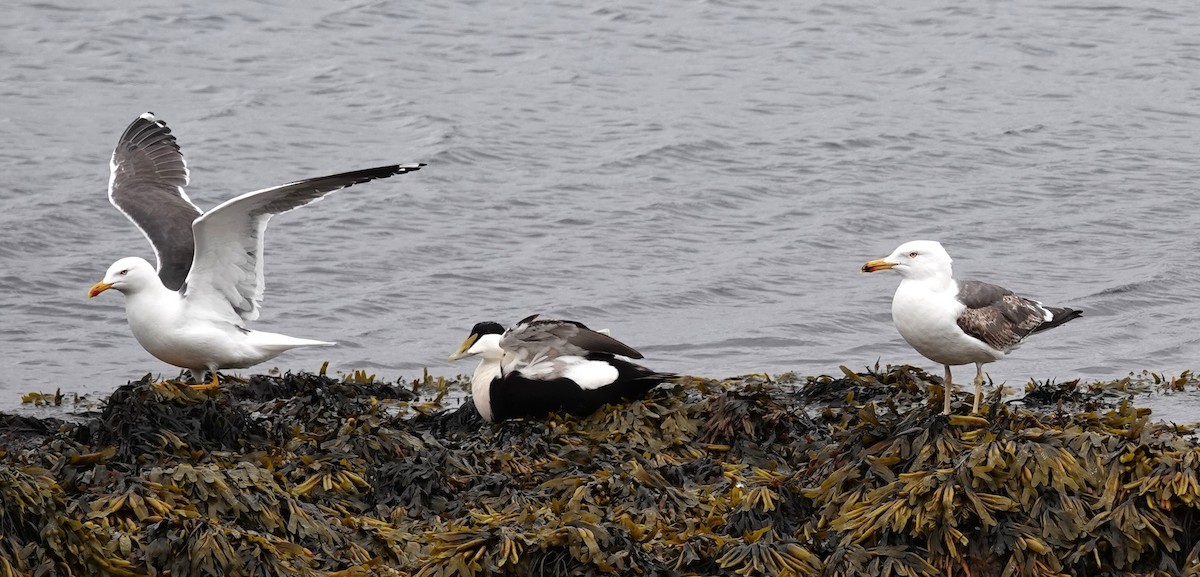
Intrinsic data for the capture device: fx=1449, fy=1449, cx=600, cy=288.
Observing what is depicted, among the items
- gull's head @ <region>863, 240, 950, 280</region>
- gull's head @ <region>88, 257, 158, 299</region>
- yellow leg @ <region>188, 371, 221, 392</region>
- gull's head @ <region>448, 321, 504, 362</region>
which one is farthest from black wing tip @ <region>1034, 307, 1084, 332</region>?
gull's head @ <region>88, 257, 158, 299</region>

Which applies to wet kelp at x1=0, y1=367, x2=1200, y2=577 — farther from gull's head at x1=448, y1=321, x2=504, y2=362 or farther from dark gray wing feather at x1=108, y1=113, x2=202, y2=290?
dark gray wing feather at x1=108, y1=113, x2=202, y2=290

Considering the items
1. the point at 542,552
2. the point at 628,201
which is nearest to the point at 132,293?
the point at 542,552

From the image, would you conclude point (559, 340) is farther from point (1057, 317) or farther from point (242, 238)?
point (1057, 317)

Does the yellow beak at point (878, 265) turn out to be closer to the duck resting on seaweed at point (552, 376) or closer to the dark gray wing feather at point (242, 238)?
the duck resting on seaweed at point (552, 376)

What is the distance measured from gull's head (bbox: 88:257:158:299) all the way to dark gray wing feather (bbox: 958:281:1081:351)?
409 cm

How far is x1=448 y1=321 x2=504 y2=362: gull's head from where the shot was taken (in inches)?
272

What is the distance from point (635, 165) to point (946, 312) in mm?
8128

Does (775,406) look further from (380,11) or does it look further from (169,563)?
(380,11)

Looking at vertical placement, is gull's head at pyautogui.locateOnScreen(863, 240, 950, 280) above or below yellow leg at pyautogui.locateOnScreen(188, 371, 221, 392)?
Result: above

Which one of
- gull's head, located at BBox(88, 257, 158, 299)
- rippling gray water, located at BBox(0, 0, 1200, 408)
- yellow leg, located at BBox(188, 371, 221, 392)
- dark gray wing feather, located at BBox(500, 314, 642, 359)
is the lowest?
rippling gray water, located at BBox(0, 0, 1200, 408)

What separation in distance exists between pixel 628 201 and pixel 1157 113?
6.76m

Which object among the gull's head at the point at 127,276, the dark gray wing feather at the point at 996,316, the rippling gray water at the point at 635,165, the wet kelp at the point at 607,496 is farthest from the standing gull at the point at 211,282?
the dark gray wing feather at the point at 996,316

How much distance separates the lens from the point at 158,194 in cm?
896

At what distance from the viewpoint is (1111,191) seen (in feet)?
44.7
